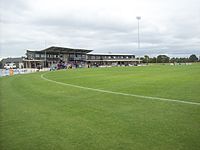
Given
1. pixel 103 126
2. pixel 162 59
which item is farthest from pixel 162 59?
pixel 103 126

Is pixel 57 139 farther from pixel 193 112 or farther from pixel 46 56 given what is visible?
pixel 46 56

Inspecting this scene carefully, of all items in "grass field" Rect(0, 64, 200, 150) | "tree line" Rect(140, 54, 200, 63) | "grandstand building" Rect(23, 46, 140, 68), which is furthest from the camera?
"tree line" Rect(140, 54, 200, 63)

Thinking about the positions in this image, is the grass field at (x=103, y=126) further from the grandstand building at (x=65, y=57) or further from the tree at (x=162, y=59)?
the tree at (x=162, y=59)

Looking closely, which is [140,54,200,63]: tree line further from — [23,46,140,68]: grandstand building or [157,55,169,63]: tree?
[23,46,140,68]: grandstand building

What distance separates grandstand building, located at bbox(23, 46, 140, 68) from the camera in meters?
105

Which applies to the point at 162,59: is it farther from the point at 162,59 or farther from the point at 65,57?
the point at 65,57

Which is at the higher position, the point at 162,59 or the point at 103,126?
the point at 162,59

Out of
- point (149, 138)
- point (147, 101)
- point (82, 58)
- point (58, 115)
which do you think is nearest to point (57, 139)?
point (149, 138)

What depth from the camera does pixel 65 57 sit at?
4579 inches

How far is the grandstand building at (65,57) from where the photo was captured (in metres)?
105

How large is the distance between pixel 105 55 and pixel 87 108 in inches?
5372

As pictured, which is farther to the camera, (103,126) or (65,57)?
(65,57)

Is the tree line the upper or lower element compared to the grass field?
upper

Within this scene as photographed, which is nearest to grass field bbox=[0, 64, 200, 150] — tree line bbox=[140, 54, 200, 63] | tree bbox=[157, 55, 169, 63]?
tree line bbox=[140, 54, 200, 63]
